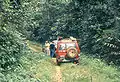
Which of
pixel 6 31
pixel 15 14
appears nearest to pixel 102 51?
pixel 15 14

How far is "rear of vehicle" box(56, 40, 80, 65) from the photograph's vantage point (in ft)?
68.0

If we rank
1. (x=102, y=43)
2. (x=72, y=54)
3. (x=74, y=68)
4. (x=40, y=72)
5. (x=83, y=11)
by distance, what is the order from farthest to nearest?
(x=83, y=11) → (x=102, y=43) → (x=72, y=54) → (x=74, y=68) → (x=40, y=72)

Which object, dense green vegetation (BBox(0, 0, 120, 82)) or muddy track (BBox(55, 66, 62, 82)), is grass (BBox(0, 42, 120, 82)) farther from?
muddy track (BBox(55, 66, 62, 82))

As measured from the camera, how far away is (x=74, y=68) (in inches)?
765

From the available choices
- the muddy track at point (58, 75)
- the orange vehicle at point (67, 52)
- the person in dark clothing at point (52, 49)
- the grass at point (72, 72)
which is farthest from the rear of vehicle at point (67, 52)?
the person in dark clothing at point (52, 49)

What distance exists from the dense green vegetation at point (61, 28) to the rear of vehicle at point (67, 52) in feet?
2.76

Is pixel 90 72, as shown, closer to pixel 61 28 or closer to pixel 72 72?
pixel 72 72

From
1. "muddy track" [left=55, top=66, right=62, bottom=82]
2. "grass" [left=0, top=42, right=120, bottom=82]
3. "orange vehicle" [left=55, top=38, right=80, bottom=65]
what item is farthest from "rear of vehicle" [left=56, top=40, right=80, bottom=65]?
"muddy track" [left=55, top=66, right=62, bottom=82]

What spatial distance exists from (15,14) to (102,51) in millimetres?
7763

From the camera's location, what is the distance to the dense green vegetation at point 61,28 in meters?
14.6

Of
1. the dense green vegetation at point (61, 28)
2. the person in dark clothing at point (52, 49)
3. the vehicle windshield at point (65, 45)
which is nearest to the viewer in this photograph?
the dense green vegetation at point (61, 28)

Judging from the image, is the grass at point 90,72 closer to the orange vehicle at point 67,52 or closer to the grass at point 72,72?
the grass at point 72,72

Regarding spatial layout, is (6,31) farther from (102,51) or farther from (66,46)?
(102,51)

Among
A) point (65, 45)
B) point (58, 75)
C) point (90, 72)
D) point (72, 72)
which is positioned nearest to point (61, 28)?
point (65, 45)
